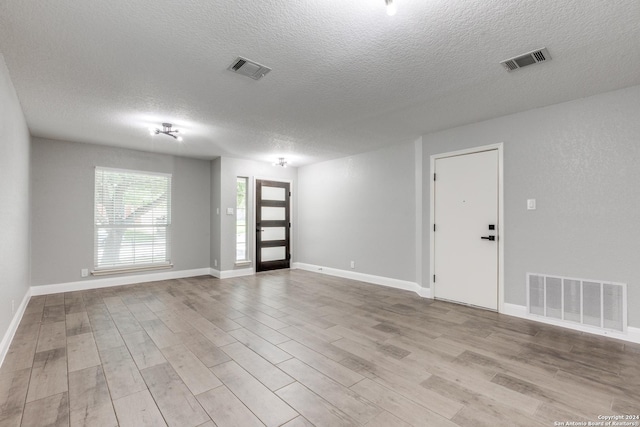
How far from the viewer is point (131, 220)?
5.59m

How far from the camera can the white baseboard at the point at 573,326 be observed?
2.92 m

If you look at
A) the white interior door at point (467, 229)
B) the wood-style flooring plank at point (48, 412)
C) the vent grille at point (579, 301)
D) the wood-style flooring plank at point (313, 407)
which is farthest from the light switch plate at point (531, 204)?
the wood-style flooring plank at point (48, 412)

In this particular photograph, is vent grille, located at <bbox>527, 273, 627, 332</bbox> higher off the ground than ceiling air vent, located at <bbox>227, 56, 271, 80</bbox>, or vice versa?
ceiling air vent, located at <bbox>227, 56, 271, 80</bbox>

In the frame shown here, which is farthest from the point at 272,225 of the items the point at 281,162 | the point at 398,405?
the point at 398,405

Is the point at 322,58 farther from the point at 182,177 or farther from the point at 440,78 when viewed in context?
the point at 182,177

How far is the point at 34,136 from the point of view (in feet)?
15.5

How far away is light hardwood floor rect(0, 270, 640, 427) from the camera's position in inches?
73.4

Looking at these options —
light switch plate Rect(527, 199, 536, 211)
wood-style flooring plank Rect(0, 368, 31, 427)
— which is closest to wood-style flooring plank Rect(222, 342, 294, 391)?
wood-style flooring plank Rect(0, 368, 31, 427)

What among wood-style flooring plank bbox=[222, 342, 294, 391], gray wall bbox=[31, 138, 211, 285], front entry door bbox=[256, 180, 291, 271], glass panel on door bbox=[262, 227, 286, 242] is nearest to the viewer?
wood-style flooring plank bbox=[222, 342, 294, 391]

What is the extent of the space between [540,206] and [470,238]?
3.01 ft

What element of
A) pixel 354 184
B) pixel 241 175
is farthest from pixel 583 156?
pixel 241 175

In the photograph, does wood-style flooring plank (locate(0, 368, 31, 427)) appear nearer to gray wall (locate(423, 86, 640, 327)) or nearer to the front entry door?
the front entry door

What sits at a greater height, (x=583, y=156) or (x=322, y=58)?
(x=322, y=58)

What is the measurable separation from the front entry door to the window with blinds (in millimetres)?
1858
